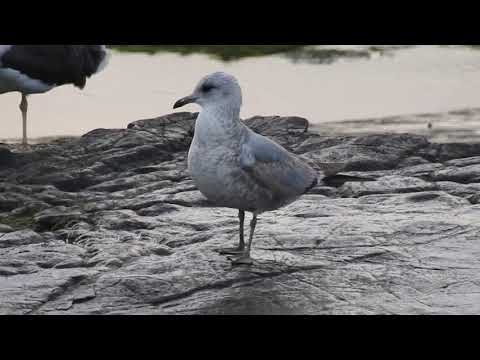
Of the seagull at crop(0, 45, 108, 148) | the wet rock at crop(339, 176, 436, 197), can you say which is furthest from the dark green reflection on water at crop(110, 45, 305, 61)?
the wet rock at crop(339, 176, 436, 197)

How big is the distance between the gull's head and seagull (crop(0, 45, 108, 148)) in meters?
3.95

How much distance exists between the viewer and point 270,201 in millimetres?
6336

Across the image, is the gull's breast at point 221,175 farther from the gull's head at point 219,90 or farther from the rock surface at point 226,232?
the rock surface at point 226,232

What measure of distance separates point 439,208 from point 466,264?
1197 millimetres

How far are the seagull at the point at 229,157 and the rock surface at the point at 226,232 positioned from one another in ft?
1.45

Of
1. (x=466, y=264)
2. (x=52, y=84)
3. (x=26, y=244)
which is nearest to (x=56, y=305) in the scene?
(x=26, y=244)

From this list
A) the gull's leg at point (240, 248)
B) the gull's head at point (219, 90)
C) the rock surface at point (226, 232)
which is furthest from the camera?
the gull's leg at point (240, 248)

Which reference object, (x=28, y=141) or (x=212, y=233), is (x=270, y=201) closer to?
(x=212, y=233)

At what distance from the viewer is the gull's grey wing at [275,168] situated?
6.12 m

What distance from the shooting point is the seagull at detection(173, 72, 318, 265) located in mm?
5996

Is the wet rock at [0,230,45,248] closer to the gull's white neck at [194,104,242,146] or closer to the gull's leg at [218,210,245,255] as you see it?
the gull's leg at [218,210,245,255]

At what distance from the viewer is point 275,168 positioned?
249 inches

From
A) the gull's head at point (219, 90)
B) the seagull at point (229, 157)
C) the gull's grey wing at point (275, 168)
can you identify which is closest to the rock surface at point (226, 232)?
the gull's grey wing at point (275, 168)

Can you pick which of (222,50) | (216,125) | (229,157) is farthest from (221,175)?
(222,50)
